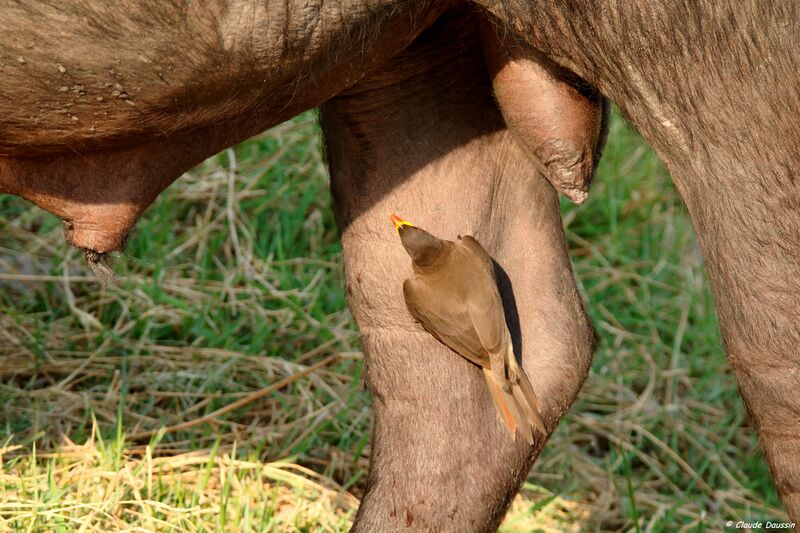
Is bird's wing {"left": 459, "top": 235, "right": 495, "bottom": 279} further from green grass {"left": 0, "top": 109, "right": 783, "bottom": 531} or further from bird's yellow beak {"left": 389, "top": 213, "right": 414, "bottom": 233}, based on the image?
green grass {"left": 0, "top": 109, "right": 783, "bottom": 531}

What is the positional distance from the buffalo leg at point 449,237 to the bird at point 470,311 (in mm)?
38

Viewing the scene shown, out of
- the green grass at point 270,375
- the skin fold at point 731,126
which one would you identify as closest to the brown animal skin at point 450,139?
the skin fold at point 731,126

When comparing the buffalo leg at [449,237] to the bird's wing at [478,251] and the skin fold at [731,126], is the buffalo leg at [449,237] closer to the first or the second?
the bird's wing at [478,251]

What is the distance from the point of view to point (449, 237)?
5.73ft

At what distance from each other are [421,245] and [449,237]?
0.36 feet

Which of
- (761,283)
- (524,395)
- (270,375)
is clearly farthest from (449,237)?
(270,375)

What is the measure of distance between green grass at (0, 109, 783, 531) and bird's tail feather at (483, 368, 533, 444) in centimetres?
42

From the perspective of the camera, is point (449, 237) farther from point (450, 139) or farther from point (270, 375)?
point (270, 375)

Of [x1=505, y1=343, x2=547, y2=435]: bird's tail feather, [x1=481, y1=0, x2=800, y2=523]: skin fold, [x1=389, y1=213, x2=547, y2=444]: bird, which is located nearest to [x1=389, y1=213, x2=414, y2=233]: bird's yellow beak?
[x1=389, y1=213, x2=547, y2=444]: bird

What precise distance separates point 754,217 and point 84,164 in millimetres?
755

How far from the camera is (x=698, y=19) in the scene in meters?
1.32

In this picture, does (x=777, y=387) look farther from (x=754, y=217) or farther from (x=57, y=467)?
(x=57, y=467)

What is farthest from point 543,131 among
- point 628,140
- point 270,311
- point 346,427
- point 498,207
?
point 628,140

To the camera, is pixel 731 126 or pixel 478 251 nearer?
pixel 731 126
